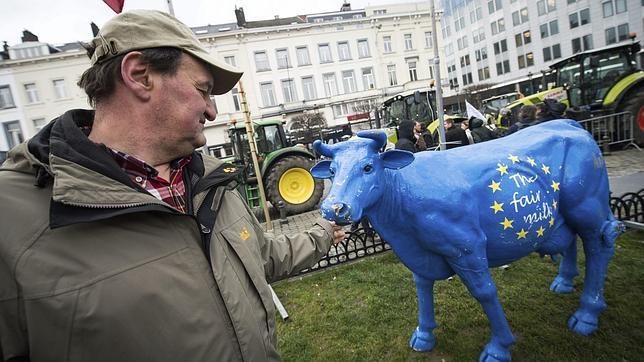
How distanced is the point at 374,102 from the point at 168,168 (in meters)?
31.3

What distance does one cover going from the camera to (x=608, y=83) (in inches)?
400

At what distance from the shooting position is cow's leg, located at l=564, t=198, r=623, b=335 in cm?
267

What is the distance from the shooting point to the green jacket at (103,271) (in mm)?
973

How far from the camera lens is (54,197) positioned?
98 cm

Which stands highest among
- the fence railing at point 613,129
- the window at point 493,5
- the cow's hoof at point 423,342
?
the window at point 493,5

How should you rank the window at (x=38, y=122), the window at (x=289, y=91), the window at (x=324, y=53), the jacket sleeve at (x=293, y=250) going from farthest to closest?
Result: the window at (x=324, y=53) < the window at (x=289, y=91) < the window at (x=38, y=122) < the jacket sleeve at (x=293, y=250)

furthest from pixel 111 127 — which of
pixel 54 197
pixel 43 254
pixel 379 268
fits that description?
pixel 379 268

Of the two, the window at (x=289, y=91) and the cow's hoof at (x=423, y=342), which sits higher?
the window at (x=289, y=91)

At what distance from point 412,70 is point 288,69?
1291cm

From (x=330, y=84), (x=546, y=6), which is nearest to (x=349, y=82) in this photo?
(x=330, y=84)

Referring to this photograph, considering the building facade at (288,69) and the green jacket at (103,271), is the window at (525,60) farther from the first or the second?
the green jacket at (103,271)

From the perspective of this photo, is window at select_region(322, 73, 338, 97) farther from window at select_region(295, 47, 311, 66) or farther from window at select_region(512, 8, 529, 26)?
window at select_region(512, 8, 529, 26)

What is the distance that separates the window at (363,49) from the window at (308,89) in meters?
5.64

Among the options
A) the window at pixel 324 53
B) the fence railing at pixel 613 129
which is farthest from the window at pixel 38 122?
the fence railing at pixel 613 129
